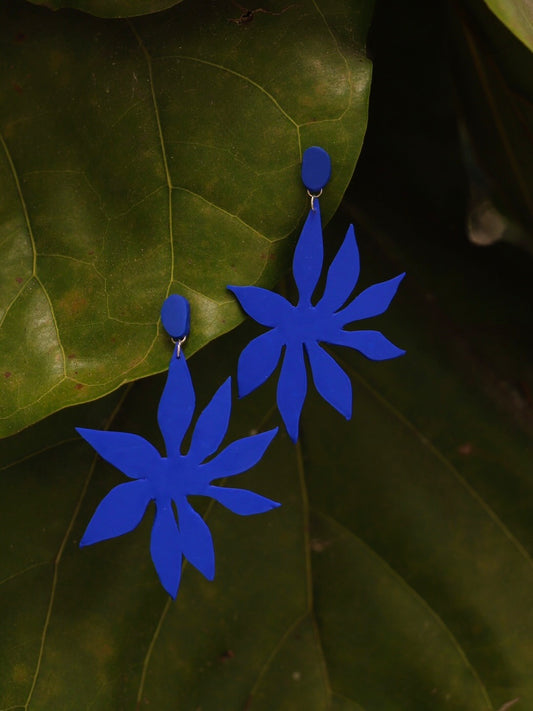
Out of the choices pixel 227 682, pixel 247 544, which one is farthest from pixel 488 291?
pixel 227 682

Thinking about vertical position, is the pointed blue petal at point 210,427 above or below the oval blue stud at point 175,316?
below

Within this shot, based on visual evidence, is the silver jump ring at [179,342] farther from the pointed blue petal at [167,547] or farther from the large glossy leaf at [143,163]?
the pointed blue petal at [167,547]

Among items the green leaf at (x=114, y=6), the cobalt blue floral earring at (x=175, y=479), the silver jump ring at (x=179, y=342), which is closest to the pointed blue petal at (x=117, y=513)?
the cobalt blue floral earring at (x=175, y=479)

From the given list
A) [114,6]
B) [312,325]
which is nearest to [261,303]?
[312,325]

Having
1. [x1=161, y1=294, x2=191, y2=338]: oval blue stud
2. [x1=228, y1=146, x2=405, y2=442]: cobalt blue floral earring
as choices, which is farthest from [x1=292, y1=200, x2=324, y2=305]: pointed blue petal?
[x1=161, y1=294, x2=191, y2=338]: oval blue stud

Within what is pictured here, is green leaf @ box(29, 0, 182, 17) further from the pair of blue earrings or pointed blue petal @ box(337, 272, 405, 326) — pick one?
pointed blue petal @ box(337, 272, 405, 326)

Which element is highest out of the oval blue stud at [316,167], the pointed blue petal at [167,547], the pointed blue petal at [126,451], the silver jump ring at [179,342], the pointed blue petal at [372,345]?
the oval blue stud at [316,167]
